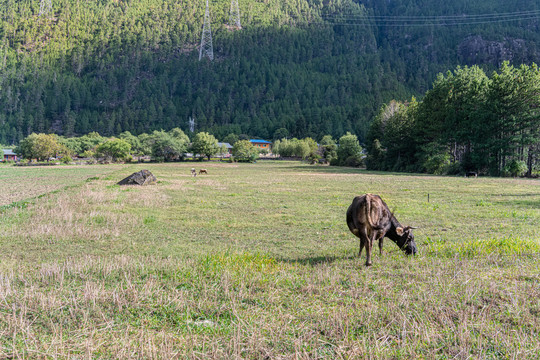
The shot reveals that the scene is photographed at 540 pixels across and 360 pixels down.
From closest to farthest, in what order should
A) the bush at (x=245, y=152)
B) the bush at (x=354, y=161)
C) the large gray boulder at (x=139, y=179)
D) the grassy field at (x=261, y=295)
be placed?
1. the grassy field at (x=261, y=295)
2. the large gray boulder at (x=139, y=179)
3. the bush at (x=354, y=161)
4. the bush at (x=245, y=152)

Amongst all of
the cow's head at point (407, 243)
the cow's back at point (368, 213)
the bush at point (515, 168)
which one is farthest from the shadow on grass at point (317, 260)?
the bush at point (515, 168)

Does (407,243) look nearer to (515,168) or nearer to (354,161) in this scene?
(515,168)

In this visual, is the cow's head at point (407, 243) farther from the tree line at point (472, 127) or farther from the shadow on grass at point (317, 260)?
the tree line at point (472, 127)

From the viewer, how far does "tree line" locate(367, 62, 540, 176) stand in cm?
4934

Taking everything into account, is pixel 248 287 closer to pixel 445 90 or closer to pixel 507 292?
pixel 507 292

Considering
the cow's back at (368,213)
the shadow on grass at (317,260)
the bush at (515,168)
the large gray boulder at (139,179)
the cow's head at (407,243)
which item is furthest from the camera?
the bush at (515,168)

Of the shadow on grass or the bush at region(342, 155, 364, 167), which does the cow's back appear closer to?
the shadow on grass

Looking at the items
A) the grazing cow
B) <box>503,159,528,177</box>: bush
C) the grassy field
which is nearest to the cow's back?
the grazing cow

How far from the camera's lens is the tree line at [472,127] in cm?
4934

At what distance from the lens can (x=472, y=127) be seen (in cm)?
5512

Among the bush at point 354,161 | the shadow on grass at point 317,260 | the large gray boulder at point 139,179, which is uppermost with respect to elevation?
the bush at point 354,161

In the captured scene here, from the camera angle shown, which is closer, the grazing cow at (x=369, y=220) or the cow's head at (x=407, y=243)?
the grazing cow at (x=369, y=220)

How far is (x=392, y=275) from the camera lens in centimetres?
789

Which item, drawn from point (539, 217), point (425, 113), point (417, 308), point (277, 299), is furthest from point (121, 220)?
point (425, 113)
